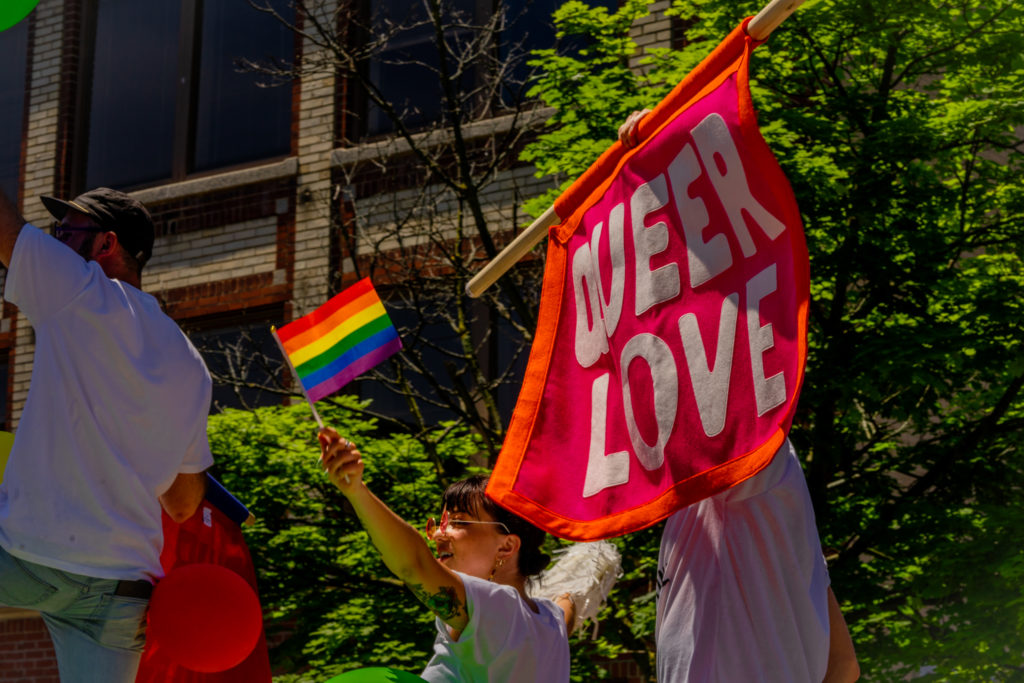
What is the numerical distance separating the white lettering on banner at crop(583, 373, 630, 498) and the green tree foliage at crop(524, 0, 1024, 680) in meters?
3.16

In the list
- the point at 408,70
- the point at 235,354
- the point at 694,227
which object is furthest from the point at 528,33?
the point at 694,227

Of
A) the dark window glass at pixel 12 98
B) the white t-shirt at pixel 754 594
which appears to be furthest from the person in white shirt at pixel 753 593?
the dark window glass at pixel 12 98

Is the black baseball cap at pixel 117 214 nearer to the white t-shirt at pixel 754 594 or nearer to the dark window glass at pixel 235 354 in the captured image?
the white t-shirt at pixel 754 594

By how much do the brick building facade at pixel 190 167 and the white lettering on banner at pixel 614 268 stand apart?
6786 millimetres

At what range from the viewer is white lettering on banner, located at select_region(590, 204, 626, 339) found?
3.55 metres

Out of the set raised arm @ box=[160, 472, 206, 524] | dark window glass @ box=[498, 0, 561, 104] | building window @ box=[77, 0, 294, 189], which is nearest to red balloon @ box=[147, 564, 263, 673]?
raised arm @ box=[160, 472, 206, 524]

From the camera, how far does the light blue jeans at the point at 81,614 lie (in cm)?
285

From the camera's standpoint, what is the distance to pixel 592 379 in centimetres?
362

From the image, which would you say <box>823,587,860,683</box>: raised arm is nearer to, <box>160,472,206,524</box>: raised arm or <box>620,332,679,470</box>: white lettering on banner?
<box>620,332,679,470</box>: white lettering on banner

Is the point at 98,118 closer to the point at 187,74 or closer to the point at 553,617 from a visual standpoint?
the point at 187,74

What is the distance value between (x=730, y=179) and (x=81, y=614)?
6.18 feet

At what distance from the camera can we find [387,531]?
9.59 ft

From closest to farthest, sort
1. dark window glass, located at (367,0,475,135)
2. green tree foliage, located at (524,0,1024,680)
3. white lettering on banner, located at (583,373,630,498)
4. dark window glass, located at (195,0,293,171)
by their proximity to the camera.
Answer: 1. white lettering on banner, located at (583,373,630,498)
2. green tree foliage, located at (524,0,1024,680)
3. dark window glass, located at (367,0,475,135)
4. dark window glass, located at (195,0,293,171)

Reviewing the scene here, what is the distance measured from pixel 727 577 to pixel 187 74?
1210cm
